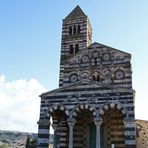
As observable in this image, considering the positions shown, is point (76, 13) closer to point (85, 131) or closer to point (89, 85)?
point (89, 85)

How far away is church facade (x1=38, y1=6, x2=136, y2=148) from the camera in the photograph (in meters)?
19.9

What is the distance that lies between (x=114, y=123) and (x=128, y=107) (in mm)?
3668

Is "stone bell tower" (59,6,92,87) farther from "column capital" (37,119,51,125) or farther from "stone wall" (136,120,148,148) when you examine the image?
"stone wall" (136,120,148,148)

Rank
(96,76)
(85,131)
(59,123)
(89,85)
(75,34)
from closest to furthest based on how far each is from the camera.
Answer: (89,85) < (85,131) < (59,123) < (96,76) < (75,34)

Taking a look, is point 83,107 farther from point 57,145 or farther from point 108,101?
point 57,145

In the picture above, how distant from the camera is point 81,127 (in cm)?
2347


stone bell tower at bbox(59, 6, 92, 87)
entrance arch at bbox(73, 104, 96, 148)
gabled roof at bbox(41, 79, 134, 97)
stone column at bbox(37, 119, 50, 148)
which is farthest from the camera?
stone bell tower at bbox(59, 6, 92, 87)

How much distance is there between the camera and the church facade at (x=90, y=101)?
19.9 m

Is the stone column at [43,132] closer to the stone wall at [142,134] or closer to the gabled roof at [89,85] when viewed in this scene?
the gabled roof at [89,85]

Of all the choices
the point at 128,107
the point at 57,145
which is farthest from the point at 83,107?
the point at 57,145

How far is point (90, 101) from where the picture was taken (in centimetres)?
2056

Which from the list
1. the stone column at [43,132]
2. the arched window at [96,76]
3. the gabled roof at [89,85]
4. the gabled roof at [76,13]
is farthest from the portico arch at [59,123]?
the gabled roof at [76,13]

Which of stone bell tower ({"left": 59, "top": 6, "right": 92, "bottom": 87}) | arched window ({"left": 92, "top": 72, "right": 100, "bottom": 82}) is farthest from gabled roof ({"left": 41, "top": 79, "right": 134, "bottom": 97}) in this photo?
stone bell tower ({"left": 59, "top": 6, "right": 92, "bottom": 87})

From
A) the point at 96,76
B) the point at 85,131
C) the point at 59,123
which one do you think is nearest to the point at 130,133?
the point at 85,131
